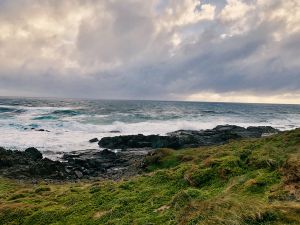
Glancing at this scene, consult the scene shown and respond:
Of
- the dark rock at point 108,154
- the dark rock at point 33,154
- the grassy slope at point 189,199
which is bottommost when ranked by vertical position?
the dark rock at point 108,154

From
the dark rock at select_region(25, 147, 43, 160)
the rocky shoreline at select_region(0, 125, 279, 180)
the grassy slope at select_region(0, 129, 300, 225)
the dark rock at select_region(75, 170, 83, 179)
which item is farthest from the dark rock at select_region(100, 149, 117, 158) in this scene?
the grassy slope at select_region(0, 129, 300, 225)

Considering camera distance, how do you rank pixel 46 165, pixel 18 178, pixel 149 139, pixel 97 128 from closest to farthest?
pixel 18 178
pixel 46 165
pixel 149 139
pixel 97 128

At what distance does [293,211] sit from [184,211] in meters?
2.46

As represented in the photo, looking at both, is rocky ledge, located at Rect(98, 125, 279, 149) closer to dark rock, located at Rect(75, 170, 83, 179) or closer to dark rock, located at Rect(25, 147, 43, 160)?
dark rock, located at Rect(25, 147, 43, 160)

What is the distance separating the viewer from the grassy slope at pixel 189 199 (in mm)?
7184

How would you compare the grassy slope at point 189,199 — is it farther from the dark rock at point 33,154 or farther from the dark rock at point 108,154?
the dark rock at point 108,154

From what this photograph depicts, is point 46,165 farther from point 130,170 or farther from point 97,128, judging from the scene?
point 97,128

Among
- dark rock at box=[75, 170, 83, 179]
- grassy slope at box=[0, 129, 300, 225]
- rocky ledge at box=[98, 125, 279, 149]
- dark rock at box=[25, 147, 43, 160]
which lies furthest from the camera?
rocky ledge at box=[98, 125, 279, 149]

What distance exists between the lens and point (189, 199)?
30.5ft

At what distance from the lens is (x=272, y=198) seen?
27.0 ft

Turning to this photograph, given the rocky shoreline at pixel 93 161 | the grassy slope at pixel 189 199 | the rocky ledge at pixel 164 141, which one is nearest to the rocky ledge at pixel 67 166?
the rocky shoreline at pixel 93 161

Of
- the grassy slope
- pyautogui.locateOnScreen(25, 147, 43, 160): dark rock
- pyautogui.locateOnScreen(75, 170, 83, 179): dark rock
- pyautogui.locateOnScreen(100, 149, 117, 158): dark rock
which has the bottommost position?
pyautogui.locateOnScreen(75, 170, 83, 179): dark rock

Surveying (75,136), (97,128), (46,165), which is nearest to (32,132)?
(75,136)

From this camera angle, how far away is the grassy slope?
718 centimetres
